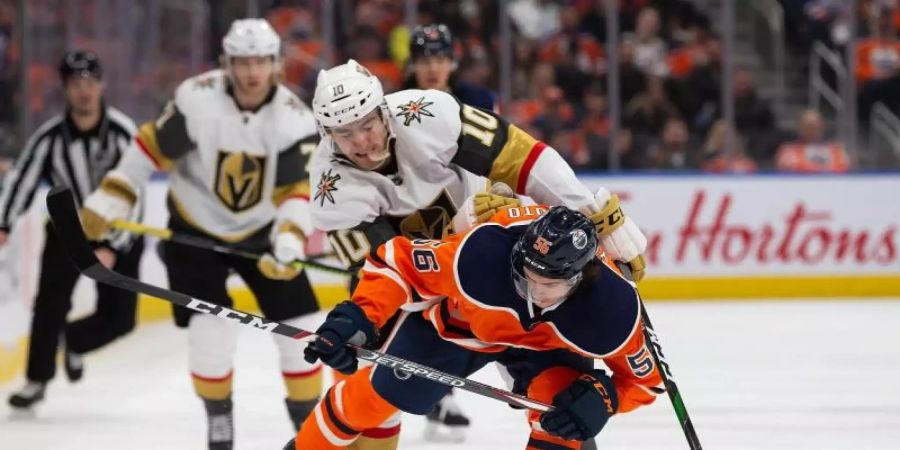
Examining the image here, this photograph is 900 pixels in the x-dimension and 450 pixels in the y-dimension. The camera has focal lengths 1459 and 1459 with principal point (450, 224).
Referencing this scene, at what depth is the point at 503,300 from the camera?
290 cm

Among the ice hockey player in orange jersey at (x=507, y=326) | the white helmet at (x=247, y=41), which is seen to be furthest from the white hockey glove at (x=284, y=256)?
the ice hockey player in orange jersey at (x=507, y=326)

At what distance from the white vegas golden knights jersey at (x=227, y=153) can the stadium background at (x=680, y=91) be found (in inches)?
128

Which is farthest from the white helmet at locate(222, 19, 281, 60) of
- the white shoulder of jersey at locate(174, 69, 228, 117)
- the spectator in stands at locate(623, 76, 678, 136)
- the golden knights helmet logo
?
the spectator in stands at locate(623, 76, 678, 136)

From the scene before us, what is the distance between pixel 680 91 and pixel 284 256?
485cm

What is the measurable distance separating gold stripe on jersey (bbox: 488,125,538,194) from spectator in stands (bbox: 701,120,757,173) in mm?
5094

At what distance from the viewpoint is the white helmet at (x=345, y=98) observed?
3094 millimetres

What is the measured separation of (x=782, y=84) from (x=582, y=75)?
1.28 meters

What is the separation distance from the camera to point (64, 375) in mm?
5805

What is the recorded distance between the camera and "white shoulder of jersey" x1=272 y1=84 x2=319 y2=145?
4.26 metres

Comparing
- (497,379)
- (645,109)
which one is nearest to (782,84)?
(645,109)

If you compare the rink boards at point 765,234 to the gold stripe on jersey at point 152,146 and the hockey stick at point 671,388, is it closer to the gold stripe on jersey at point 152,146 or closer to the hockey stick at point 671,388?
the gold stripe on jersey at point 152,146

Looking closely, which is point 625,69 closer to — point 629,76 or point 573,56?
point 629,76

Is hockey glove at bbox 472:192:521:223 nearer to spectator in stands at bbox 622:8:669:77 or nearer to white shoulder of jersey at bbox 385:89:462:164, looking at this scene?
white shoulder of jersey at bbox 385:89:462:164

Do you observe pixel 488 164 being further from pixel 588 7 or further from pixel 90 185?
pixel 588 7
